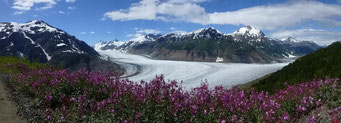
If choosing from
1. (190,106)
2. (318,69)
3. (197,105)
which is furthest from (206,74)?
(190,106)

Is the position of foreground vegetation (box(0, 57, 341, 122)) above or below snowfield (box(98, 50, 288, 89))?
above

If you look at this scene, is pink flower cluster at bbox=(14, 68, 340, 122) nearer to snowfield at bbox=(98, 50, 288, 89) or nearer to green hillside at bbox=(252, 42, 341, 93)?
green hillside at bbox=(252, 42, 341, 93)

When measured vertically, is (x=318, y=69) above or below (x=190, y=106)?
above

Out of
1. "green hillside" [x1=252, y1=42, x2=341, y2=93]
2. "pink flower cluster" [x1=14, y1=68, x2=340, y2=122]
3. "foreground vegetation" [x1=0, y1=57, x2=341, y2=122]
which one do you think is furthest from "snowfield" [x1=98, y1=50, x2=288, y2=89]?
"pink flower cluster" [x1=14, y1=68, x2=340, y2=122]

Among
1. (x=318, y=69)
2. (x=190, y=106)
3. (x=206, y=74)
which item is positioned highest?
(x=318, y=69)

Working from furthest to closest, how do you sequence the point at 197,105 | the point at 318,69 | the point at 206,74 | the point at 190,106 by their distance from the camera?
1. the point at 206,74
2. the point at 318,69
3. the point at 197,105
4. the point at 190,106

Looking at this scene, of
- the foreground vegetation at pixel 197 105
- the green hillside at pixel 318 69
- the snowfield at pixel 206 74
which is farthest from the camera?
the snowfield at pixel 206 74

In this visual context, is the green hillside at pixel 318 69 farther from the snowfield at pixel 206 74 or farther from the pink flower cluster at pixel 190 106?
the snowfield at pixel 206 74

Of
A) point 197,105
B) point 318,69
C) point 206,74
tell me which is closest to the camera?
point 197,105

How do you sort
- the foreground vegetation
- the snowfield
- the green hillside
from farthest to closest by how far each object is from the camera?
the snowfield, the green hillside, the foreground vegetation

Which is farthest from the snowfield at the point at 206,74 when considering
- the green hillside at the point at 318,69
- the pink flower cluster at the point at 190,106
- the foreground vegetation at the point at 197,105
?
the pink flower cluster at the point at 190,106

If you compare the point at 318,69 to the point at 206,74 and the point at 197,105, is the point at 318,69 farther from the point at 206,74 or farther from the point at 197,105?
the point at 206,74

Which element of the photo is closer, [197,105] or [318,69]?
[197,105]
